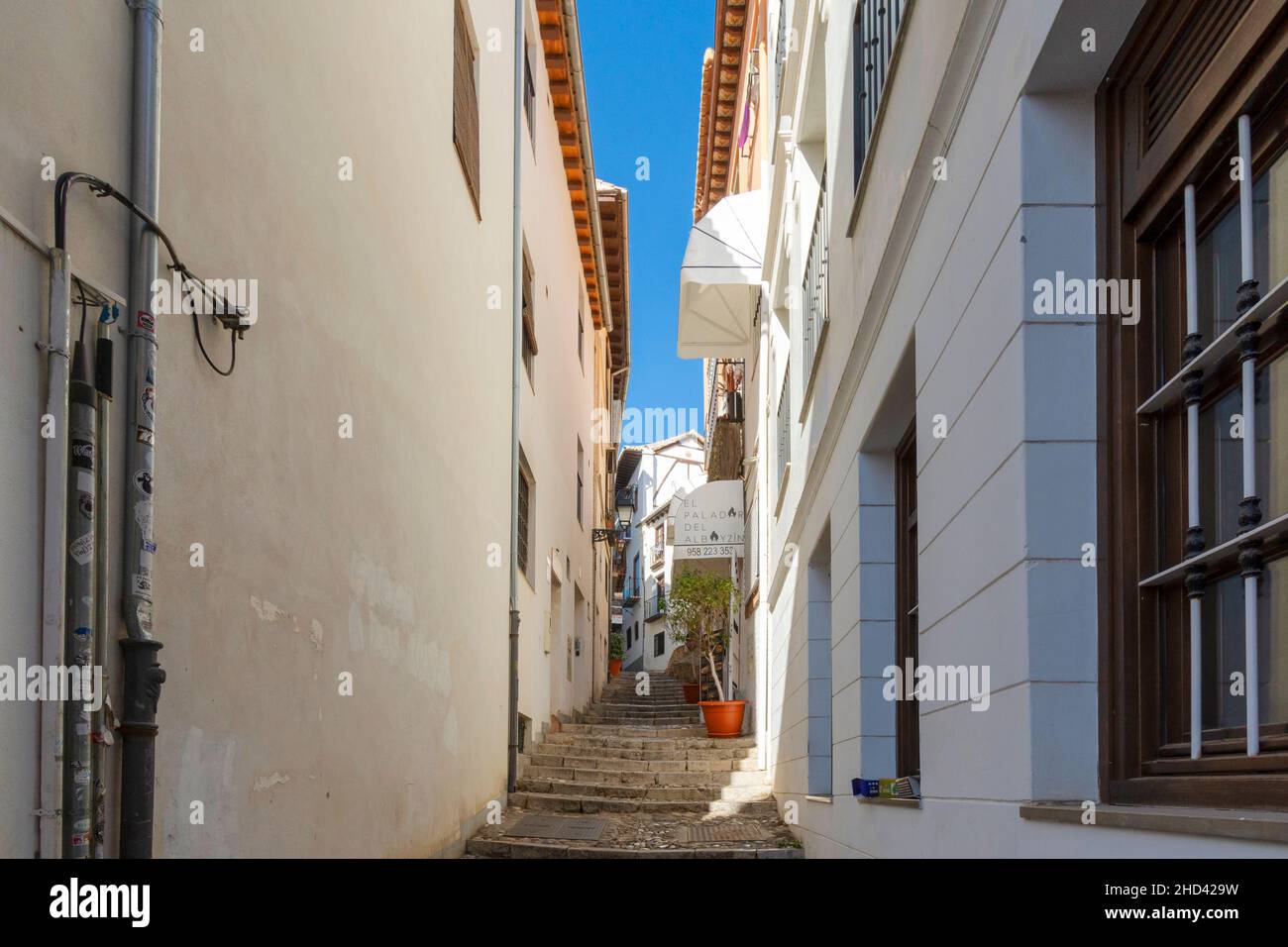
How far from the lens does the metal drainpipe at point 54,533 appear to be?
2596 millimetres

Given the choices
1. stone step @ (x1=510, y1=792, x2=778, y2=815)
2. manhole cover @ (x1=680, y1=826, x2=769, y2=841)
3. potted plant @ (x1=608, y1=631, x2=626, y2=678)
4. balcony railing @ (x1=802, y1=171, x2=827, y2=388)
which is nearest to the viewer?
balcony railing @ (x1=802, y1=171, x2=827, y2=388)

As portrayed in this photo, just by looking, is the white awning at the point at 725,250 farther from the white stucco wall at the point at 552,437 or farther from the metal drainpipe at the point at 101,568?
the metal drainpipe at the point at 101,568

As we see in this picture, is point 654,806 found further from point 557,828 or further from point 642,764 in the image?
point 642,764

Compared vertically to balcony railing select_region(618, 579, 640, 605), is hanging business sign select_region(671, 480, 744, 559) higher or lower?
higher

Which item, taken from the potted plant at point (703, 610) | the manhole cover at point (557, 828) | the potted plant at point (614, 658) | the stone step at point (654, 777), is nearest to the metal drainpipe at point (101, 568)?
the manhole cover at point (557, 828)

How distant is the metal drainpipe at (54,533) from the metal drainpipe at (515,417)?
23.8 feet

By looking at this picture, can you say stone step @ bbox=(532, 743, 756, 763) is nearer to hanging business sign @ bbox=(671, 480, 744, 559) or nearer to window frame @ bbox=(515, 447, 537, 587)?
window frame @ bbox=(515, 447, 537, 587)

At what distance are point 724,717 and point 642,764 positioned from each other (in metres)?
2.48

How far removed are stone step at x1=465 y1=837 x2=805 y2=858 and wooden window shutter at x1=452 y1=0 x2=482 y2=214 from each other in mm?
4594

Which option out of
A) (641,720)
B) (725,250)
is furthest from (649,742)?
(725,250)

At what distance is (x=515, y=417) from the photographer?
10.5m

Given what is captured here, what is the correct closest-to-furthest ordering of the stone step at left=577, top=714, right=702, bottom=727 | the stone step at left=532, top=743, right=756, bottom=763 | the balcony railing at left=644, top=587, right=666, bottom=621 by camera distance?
the stone step at left=532, top=743, right=756, bottom=763
the stone step at left=577, top=714, right=702, bottom=727
the balcony railing at left=644, top=587, right=666, bottom=621

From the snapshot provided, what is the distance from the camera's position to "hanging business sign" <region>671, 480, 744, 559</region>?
1595 centimetres

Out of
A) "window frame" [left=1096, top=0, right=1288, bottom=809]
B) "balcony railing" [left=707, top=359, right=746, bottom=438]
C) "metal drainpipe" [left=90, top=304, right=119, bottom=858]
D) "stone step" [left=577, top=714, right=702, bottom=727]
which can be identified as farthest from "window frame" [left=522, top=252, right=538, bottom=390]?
"window frame" [left=1096, top=0, right=1288, bottom=809]
